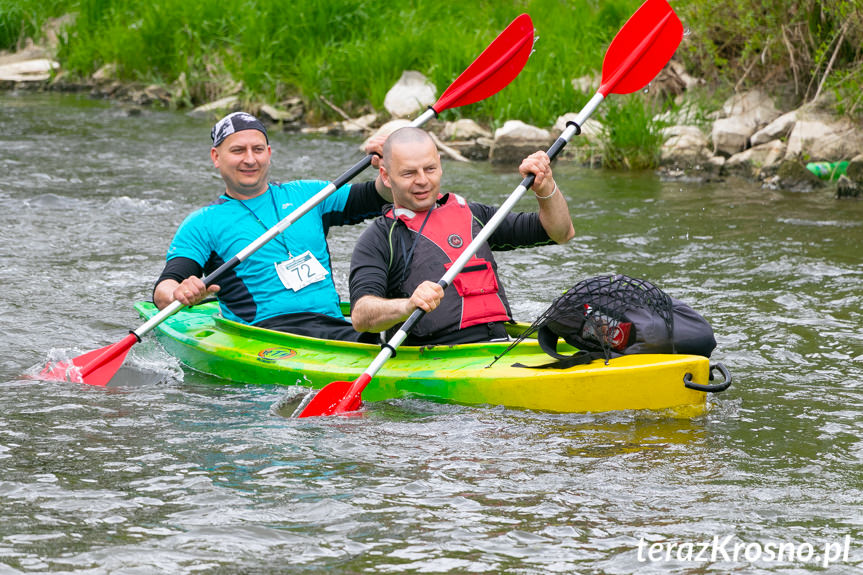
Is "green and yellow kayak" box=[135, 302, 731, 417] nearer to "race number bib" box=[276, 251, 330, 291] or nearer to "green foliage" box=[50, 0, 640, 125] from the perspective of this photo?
"race number bib" box=[276, 251, 330, 291]

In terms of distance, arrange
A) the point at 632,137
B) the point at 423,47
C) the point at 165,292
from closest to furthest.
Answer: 1. the point at 165,292
2. the point at 632,137
3. the point at 423,47

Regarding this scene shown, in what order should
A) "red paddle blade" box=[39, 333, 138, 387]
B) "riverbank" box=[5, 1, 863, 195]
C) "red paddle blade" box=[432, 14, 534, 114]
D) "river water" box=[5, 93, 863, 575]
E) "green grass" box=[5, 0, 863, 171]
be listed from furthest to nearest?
"green grass" box=[5, 0, 863, 171] → "riverbank" box=[5, 1, 863, 195] → "red paddle blade" box=[432, 14, 534, 114] → "red paddle blade" box=[39, 333, 138, 387] → "river water" box=[5, 93, 863, 575]

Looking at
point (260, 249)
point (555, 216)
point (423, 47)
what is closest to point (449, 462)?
point (555, 216)

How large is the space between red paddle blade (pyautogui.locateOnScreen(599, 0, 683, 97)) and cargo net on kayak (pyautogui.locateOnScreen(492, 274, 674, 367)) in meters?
1.51

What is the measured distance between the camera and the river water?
3021 millimetres

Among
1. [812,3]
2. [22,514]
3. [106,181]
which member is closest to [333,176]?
[106,181]

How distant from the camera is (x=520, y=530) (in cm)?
316

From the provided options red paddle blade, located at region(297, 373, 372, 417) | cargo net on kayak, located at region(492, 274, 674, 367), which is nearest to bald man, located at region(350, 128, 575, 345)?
red paddle blade, located at region(297, 373, 372, 417)

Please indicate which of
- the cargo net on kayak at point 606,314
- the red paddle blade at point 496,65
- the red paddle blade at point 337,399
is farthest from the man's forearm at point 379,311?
the red paddle blade at point 496,65

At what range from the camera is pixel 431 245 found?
14.6 ft

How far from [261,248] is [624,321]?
5.78 ft

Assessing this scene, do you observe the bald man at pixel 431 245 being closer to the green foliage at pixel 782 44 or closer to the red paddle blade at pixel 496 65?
the red paddle blade at pixel 496 65

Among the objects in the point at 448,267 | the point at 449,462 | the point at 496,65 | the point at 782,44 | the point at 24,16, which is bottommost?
the point at 449,462

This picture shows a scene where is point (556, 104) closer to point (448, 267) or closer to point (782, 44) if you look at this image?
point (782, 44)
